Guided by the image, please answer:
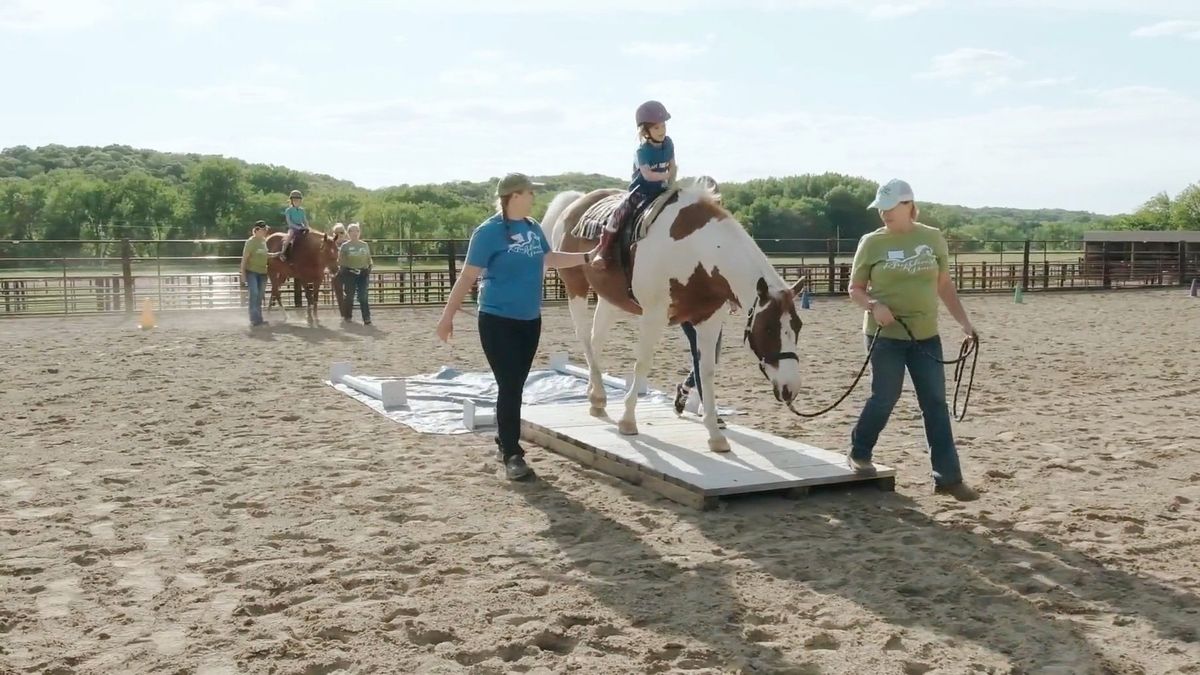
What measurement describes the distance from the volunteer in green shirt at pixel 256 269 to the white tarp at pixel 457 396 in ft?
23.3

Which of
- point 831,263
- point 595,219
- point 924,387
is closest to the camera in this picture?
point 924,387

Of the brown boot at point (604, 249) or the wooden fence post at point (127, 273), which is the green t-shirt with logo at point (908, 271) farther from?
the wooden fence post at point (127, 273)

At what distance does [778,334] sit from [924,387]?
0.80m

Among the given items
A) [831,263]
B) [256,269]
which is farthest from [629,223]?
[831,263]

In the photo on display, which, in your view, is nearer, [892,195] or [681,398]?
[892,195]

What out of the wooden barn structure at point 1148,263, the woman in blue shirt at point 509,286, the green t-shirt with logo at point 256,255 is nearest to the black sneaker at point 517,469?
the woman in blue shirt at point 509,286

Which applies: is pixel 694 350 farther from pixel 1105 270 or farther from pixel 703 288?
pixel 1105 270

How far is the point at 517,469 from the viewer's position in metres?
5.88

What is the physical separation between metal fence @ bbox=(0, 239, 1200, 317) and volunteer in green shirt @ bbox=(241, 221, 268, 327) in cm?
314

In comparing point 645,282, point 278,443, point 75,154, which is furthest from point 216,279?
point 75,154

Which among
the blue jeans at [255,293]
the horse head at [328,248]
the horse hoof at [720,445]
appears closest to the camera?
the horse hoof at [720,445]

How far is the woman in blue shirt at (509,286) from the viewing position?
5715 millimetres

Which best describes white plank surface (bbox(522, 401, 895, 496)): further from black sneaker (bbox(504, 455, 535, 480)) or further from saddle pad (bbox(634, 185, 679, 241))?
saddle pad (bbox(634, 185, 679, 241))

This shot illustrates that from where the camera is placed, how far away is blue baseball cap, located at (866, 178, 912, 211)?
16.6 ft
